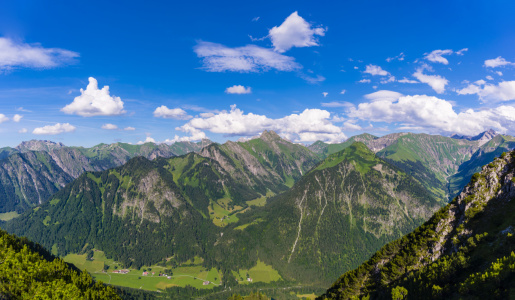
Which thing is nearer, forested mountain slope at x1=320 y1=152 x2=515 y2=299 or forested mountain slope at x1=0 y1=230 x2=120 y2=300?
forested mountain slope at x1=320 y1=152 x2=515 y2=299

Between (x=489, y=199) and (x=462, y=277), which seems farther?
(x=489, y=199)

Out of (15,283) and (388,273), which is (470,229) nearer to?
(388,273)

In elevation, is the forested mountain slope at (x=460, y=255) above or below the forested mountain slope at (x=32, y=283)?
above

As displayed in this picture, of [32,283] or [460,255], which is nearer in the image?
[460,255]

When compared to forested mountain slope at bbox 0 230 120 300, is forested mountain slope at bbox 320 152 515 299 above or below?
above

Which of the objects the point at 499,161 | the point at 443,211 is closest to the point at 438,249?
the point at 443,211

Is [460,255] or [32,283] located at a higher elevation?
[460,255]

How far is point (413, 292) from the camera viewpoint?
5750cm

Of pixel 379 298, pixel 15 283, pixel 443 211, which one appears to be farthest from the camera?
pixel 443 211

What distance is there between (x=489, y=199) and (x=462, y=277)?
124ft

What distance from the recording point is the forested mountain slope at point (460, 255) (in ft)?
143

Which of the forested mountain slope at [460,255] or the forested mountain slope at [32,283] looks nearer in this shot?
the forested mountain slope at [460,255]

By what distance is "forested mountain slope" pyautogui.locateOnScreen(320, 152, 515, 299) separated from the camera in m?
43.7

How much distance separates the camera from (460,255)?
59.3m
